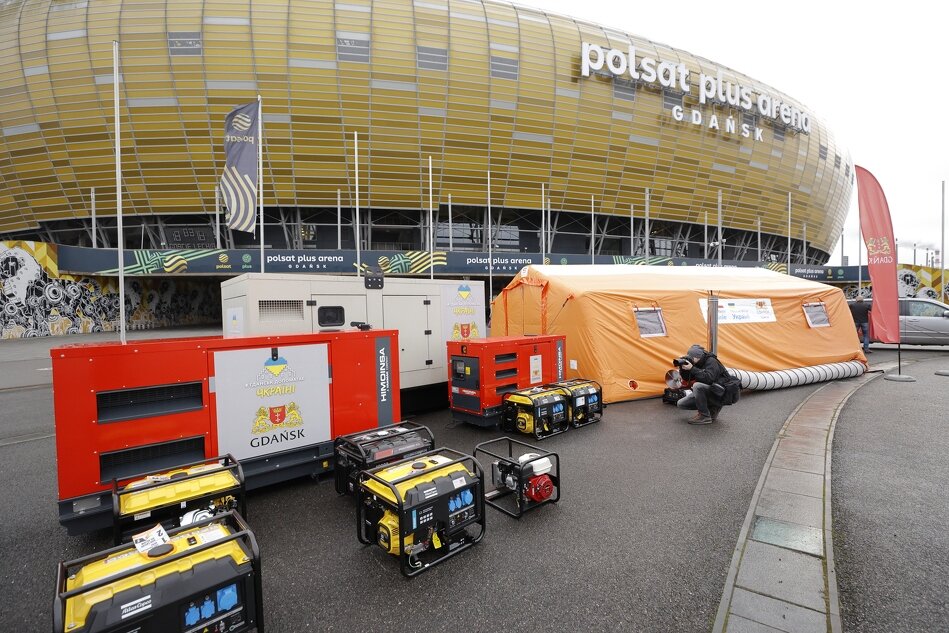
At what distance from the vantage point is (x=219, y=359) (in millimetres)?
4379

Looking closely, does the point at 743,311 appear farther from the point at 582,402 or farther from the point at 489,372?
the point at 489,372

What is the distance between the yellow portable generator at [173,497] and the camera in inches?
124

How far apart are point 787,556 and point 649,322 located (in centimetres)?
672

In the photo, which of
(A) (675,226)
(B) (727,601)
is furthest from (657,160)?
(B) (727,601)

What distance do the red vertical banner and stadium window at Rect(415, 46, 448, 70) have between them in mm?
25731

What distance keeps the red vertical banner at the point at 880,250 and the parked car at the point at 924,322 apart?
5.82 metres

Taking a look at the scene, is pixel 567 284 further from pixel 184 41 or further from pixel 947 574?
pixel 184 41

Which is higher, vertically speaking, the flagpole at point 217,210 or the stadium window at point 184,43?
the stadium window at point 184,43

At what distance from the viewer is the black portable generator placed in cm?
429

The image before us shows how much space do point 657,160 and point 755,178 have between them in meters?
12.4

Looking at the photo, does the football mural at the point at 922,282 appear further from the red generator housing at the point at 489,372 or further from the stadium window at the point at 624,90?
the red generator housing at the point at 489,372

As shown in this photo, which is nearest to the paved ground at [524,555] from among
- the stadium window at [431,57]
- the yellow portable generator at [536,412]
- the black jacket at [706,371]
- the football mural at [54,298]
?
the yellow portable generator at [536,412]

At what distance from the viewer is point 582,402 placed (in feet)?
22.8

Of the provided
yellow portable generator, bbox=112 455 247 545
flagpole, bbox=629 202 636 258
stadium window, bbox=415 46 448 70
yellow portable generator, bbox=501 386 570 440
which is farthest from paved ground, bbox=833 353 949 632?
stadium window, bbox=415 46 448 70
